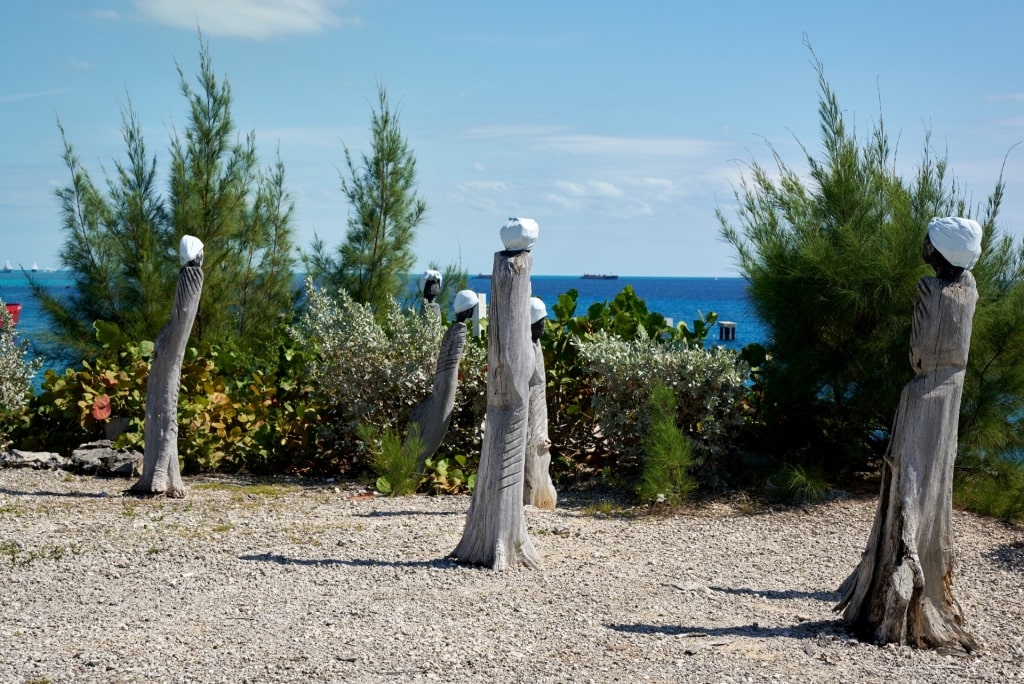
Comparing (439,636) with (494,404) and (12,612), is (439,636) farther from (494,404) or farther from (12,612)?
(12,612)

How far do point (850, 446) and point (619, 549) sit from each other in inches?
105

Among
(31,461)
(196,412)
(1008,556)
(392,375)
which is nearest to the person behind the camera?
(1008,556)

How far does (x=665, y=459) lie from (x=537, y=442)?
0.98 m

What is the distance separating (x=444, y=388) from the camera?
789cm

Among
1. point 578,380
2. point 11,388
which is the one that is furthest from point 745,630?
point 11,388

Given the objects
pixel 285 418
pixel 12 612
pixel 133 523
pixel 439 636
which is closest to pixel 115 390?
pixel 285 418

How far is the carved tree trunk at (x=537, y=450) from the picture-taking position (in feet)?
23.5

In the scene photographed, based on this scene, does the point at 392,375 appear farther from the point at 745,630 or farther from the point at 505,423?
the point at 745,630

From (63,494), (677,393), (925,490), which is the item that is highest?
(677,393)

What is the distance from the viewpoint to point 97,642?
4.42 meters

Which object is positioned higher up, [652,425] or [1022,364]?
[1022,364]

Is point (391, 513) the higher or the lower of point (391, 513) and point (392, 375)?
the lower

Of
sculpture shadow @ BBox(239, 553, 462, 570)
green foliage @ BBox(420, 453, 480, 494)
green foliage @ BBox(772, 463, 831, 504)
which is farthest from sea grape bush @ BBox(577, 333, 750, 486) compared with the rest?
sculpture shadow @ BBox(239, 553, 462, 570)

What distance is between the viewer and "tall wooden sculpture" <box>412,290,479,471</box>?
777 cm
